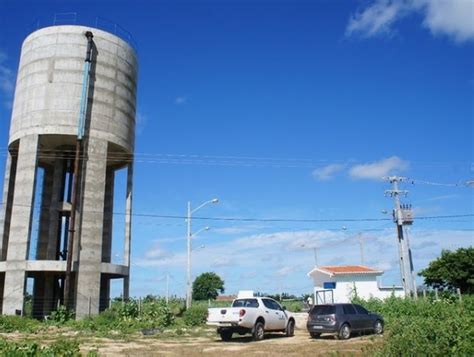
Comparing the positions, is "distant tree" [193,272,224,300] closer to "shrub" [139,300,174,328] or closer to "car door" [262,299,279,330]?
"shrub" [139,300,174,328]

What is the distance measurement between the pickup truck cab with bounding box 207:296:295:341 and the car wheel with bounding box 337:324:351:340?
8.27 feet

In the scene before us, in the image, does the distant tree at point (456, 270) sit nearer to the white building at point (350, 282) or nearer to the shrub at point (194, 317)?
the white building at point (350, 282)

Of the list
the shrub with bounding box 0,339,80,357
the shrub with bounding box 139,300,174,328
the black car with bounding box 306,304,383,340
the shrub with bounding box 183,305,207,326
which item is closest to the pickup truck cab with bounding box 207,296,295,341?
the black car with bounding box 306,304,383,340

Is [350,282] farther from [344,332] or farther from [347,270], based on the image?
[344,332]

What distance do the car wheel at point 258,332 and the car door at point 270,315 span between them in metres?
0.39

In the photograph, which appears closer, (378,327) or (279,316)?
(279,316)

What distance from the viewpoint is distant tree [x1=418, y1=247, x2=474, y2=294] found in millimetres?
60031

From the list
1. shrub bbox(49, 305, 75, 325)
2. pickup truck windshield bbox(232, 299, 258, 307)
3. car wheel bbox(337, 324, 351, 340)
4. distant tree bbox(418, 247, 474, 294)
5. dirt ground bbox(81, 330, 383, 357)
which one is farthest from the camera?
distant tree bbox(418, 247, 474, 294)

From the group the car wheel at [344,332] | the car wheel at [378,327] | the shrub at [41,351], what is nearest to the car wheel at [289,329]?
the car wheel at [344,332]

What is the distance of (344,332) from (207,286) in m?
114

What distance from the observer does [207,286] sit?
132m

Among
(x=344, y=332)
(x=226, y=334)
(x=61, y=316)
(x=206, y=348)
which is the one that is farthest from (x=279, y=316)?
(x=61, y=316)

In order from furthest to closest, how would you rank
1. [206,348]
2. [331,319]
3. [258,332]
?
[331,319] < [258,332] < [206,348]

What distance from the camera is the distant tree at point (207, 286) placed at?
13121 cm
